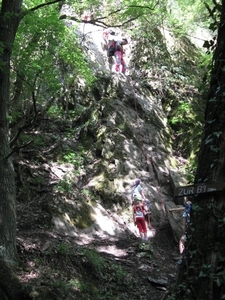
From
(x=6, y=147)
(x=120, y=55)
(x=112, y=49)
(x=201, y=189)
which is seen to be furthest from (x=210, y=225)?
(x=112, y=49)

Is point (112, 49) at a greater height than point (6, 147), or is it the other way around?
point (112, 49)

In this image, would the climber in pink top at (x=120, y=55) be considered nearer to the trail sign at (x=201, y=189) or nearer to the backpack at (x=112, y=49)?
the backpack at (x=112, y=49)

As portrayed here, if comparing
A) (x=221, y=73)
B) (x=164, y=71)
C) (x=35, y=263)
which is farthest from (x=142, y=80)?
(x=221, y=73)

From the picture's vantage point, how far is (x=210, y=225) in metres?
2.98

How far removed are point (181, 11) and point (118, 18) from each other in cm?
447

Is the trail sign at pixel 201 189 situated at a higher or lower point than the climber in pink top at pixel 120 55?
lower

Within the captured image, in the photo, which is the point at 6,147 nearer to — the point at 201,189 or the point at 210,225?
the point at 201,189

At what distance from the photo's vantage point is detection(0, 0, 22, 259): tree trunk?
5.30m

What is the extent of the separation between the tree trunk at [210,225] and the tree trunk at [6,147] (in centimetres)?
311

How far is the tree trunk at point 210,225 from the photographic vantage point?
2.88 meters

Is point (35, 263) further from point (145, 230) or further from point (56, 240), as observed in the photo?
point (145, 230)

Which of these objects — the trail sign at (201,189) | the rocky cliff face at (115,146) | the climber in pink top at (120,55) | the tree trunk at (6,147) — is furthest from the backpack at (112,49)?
the trail sign at (201,189)

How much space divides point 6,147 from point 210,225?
12.1 ft

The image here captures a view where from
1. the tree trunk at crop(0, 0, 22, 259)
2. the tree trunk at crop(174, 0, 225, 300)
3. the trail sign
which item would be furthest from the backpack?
the trail sign
